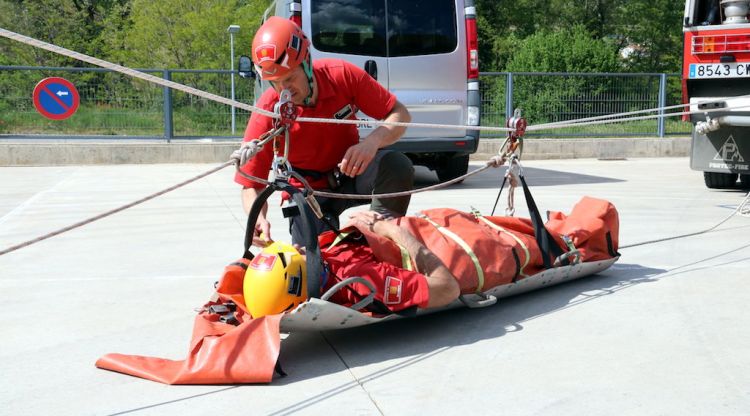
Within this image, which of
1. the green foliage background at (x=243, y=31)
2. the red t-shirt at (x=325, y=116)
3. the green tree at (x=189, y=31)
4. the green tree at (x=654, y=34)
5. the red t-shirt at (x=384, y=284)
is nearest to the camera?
the red t-shirt at (x=384, y=284)

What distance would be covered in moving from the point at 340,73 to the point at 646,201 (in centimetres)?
557

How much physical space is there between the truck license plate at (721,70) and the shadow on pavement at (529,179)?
242 cm

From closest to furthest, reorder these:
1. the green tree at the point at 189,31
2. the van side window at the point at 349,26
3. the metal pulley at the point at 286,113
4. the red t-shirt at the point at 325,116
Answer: the metal pulley at the point at 286,113 < the red t-shirt at the point at 325,116 < the van side window at the point at 349,26 < the green tree at the point at 189,31

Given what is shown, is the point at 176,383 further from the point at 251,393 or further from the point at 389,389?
the point at 389,389

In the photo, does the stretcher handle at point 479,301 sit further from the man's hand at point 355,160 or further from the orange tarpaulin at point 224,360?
the orange tarpaulin at point 224,360

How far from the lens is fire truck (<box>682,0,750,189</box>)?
888cm

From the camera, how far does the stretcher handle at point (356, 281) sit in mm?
3580

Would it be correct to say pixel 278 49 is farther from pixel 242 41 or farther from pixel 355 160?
pixel 242 41

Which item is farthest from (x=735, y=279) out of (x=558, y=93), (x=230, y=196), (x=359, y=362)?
(x=558, y=93)

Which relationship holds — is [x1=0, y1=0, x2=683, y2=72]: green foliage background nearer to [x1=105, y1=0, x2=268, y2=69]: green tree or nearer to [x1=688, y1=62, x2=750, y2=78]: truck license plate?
[x1=105, y1=0, x2=268, y2=69]: green tree

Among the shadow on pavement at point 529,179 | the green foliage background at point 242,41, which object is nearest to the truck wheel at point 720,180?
the shadow on pavement at point 529,179

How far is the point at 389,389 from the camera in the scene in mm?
3359

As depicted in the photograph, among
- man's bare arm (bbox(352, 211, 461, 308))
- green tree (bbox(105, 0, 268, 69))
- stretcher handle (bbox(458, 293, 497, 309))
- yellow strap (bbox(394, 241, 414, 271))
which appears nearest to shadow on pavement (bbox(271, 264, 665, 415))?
stretcher handle (bbox(458, 293, 497, 309))

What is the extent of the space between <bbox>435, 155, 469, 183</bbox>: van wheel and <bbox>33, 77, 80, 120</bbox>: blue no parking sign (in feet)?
23.5
